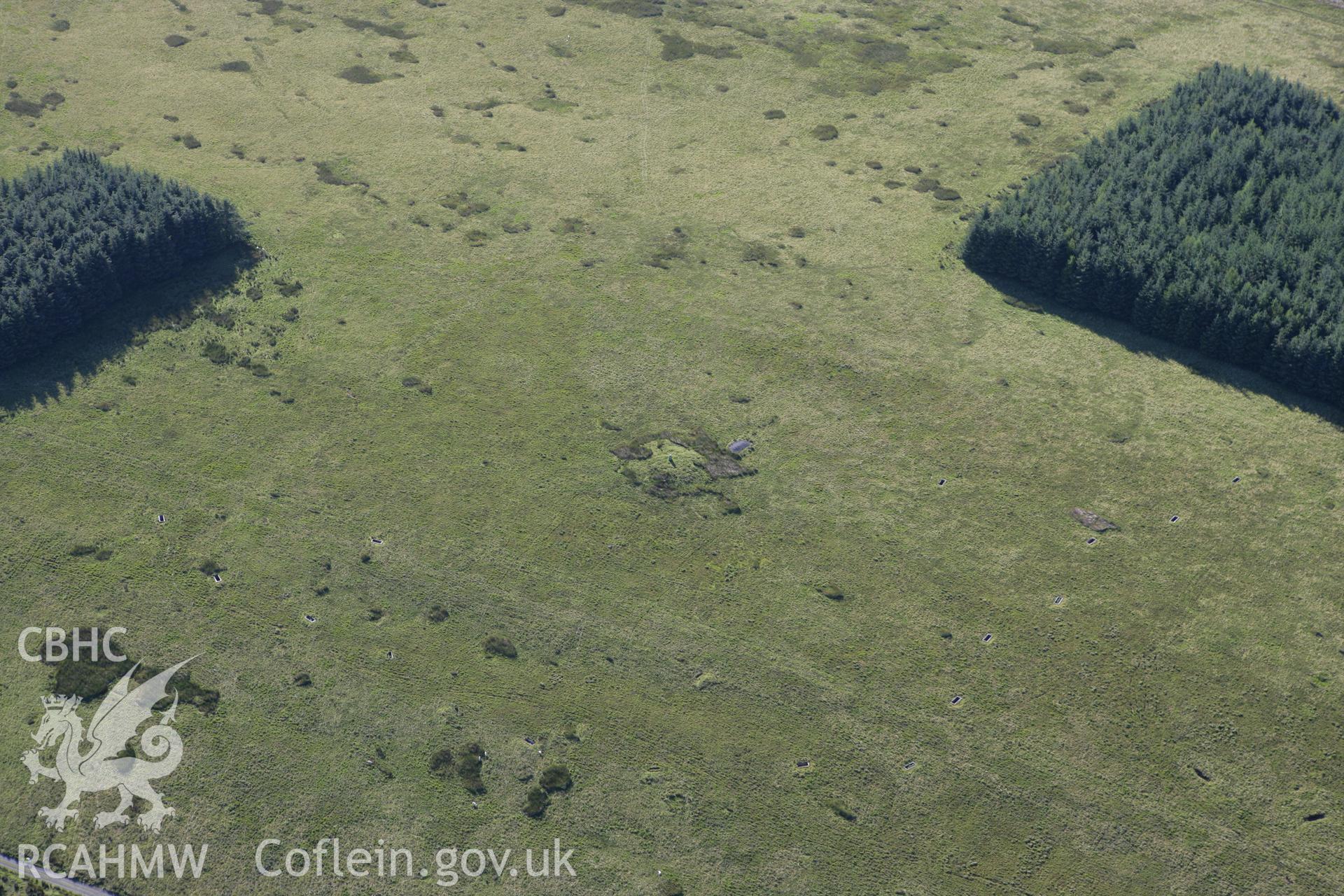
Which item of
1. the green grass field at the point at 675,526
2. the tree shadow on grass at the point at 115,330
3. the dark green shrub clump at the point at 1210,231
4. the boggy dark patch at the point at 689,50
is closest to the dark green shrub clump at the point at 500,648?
the green grass field at the point at 675,526

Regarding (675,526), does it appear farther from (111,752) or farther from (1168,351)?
(1168,351)

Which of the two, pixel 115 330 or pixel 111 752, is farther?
pixel 115 330

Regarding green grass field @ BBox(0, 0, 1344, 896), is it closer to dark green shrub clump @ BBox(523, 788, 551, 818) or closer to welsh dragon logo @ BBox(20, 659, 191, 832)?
dark green shrub clump @ BBox(523, 788, 551, 818)

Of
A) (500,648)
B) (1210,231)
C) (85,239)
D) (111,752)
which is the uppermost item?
(1210,231)

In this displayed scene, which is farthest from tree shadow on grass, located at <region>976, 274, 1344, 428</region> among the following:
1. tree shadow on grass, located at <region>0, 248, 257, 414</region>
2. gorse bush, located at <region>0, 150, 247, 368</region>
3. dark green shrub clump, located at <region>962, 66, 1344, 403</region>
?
gorse bush, located at <region>0, 150, 247, 368</region>

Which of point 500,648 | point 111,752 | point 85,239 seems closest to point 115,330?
point 85,239

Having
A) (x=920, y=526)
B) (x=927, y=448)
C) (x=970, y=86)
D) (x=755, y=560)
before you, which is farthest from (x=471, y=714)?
(x=970, y=86)
